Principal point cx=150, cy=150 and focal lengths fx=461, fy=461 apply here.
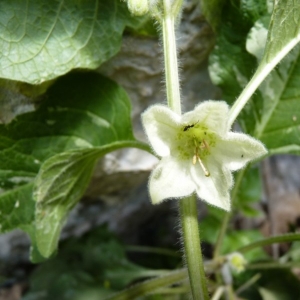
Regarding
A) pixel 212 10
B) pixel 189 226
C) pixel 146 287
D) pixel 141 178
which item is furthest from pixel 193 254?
pixel 141 178

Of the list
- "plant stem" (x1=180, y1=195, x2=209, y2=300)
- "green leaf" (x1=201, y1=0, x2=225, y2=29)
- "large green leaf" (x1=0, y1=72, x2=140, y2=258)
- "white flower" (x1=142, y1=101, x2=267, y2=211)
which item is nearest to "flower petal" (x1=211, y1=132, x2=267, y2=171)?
"white flower" (x1=142, y1=101, x2=267, y2=211)

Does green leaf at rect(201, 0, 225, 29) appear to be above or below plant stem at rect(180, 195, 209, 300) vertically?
above

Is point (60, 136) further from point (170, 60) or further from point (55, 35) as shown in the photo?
point (170, 60)

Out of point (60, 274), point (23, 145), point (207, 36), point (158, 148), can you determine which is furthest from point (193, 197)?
point (60, 274)

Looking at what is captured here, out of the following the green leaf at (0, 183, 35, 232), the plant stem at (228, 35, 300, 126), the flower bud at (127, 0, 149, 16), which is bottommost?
the green leaf at (0, 183, 35, 232)

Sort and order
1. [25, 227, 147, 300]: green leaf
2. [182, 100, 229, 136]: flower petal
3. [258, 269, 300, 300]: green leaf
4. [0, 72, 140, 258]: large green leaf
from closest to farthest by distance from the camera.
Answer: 1. [182, 100, 229, 136]: flower petal
2. [0, 72, 140, 258]: large green leaf
3. [258, 269, 300, 300]: green leaf
4. [25, 227, 147, 300]: green leaf

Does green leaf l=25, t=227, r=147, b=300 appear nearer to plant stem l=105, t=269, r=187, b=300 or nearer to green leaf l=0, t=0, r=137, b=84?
plant stem l=105, t=269, r=187, b=300

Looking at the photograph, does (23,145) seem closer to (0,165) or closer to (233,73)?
(0,165)
